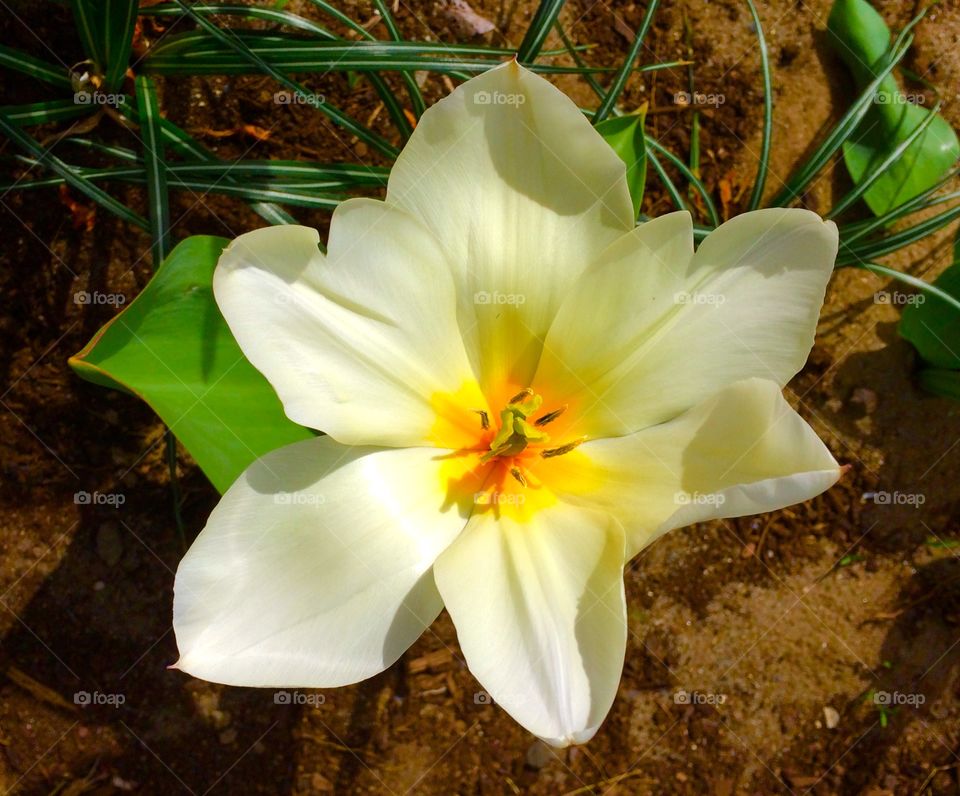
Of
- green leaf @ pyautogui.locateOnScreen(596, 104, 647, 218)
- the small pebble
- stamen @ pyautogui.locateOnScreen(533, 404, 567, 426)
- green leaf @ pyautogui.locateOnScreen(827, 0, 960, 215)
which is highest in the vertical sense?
green leaf @ pyautogui.locateOnScreen(827, 0, 960, 215)

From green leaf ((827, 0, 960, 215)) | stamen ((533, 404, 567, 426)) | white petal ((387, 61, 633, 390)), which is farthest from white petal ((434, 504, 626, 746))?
green leaf ((827, 0, 960, 215))

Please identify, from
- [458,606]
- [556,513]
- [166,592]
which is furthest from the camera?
[166,592]

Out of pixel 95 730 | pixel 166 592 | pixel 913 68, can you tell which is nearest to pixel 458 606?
pixel 166 592

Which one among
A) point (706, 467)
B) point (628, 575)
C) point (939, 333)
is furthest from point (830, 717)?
point (706, 467)

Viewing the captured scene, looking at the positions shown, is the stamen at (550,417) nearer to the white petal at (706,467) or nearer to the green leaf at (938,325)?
the white petal at (706,467)

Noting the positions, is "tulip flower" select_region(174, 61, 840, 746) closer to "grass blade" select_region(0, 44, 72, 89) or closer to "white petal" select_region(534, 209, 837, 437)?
"white petal" select_region(534, 209, 837, 437)

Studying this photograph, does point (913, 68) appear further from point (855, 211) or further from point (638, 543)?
point (638, 543)

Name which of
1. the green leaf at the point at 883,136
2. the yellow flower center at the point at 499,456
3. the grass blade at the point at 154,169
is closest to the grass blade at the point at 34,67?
the grass blade at the point at 154,169
